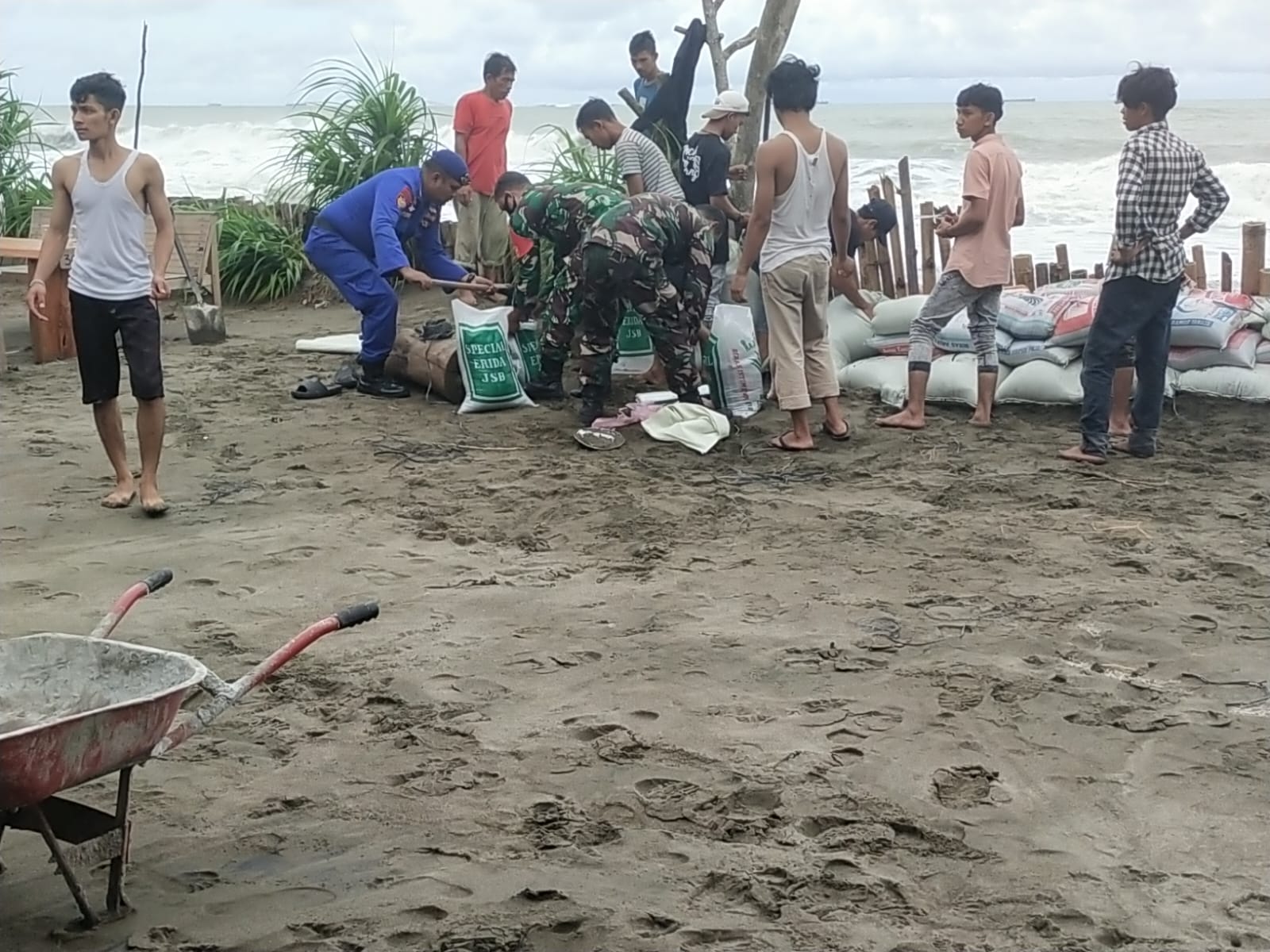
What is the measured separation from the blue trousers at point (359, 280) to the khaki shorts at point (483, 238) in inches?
92.4

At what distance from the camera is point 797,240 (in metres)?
6.14

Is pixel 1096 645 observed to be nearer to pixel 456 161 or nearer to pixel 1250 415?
pixel 1250 415

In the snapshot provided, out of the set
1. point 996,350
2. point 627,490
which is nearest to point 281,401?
point 627,490

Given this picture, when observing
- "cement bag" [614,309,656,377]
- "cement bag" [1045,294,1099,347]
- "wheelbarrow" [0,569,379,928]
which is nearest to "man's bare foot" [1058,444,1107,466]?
"cement bag" [1045,294,1099,347]

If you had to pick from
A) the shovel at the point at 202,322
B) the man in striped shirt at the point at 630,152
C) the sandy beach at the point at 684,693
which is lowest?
the sandy beach at the point at 684,693

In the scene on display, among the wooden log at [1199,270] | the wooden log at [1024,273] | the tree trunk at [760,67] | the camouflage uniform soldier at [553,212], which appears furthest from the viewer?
the tree trunk at [760,67]

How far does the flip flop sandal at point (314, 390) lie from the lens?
7.34 meters

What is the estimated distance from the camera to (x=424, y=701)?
3.52 metres

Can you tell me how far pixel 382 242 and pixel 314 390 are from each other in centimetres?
93

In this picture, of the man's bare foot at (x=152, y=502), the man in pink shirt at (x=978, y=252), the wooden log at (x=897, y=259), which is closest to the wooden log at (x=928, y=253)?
the wooden log at (x=897, y=259)

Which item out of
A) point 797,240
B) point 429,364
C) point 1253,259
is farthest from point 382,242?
point 1253,259

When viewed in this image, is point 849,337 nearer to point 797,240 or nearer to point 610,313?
point 797,240

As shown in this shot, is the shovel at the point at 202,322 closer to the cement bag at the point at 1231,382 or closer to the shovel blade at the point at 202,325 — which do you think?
the shovel blade at the point at 202,325

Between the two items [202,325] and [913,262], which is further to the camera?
[202,325]
